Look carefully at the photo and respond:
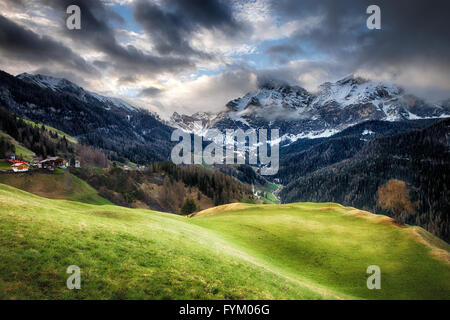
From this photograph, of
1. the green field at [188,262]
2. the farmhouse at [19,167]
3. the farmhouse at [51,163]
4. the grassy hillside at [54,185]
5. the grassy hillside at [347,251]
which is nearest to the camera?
the green field at [188,262]

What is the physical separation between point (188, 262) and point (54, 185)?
130158 millimetres

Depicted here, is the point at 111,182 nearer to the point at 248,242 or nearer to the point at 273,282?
the point at 248,242

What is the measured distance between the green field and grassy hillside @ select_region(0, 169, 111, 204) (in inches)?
4021

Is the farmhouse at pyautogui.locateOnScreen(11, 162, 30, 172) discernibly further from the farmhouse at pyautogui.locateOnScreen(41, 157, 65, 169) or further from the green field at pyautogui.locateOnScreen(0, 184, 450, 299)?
the green field at pyautogui.locateOnScreen(0, 184, 450, 299)

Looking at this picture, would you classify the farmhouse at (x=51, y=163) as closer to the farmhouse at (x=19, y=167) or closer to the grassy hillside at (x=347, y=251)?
the farmhouse at (x=19, y=167)

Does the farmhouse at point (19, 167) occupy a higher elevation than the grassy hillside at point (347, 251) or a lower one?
higher

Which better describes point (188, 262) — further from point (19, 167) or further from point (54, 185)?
point (19, 167)

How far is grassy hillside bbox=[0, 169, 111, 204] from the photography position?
110688 millimetres

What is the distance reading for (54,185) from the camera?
11912 cm

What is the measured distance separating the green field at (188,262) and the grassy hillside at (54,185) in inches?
4021

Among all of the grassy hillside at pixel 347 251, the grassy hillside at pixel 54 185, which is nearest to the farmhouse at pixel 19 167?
the grassy hillside at pixel 54 185

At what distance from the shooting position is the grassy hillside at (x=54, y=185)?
111m
